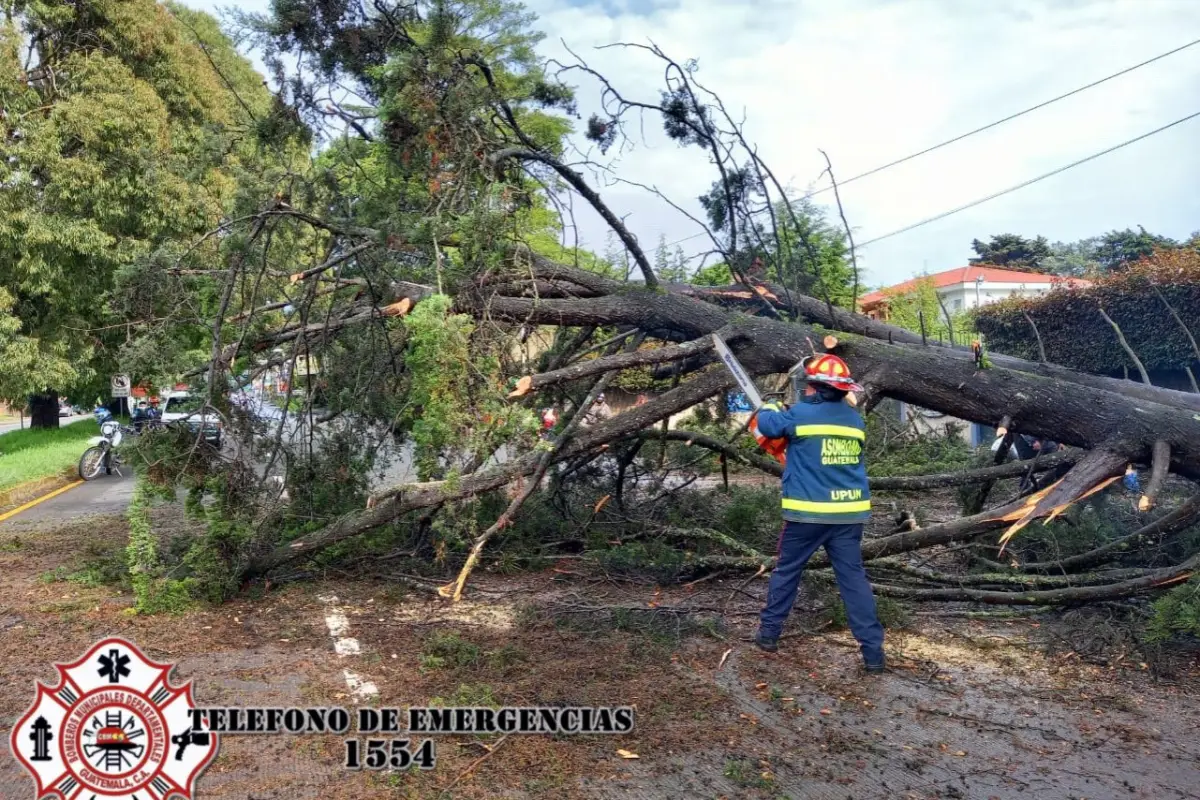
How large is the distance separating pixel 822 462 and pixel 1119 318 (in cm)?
1047

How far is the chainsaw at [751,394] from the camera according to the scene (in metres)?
5.18

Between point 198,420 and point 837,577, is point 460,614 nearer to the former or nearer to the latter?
point 837,577

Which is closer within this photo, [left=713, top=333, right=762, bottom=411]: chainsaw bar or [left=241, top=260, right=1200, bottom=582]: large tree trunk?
[left=713, top=333, right=762, bottom=411]: chainsaw bar

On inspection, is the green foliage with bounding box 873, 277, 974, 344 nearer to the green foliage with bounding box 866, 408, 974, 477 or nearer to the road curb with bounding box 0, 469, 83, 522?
the green foliage with bounding box 866, 408, 974, 477

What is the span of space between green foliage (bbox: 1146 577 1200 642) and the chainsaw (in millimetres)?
1996

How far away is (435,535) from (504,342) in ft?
6.08

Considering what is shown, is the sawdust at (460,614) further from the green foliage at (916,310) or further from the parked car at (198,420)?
the green foliage at (916,310)

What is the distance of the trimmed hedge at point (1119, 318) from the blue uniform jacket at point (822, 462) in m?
7.84

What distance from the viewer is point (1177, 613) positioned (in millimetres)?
4645

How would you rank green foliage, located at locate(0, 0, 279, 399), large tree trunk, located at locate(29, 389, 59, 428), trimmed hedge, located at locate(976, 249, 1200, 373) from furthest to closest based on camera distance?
large tree trunk, located at locate(29, 389, 59, 428) < green foliage, located at locate(0, 0, 279, 399) < trimmed hedge, located at locate(976, 249, 1200, 373)

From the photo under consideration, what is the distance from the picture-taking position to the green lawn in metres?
14.1

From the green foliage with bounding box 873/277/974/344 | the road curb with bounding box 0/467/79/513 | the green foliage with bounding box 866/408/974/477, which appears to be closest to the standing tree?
the green foliage with bounding box 873/277/974/344

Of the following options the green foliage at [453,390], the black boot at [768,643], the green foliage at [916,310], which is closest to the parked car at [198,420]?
the green foliage at [453,390]

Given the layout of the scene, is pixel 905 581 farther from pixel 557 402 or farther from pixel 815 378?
pixel 557 402
